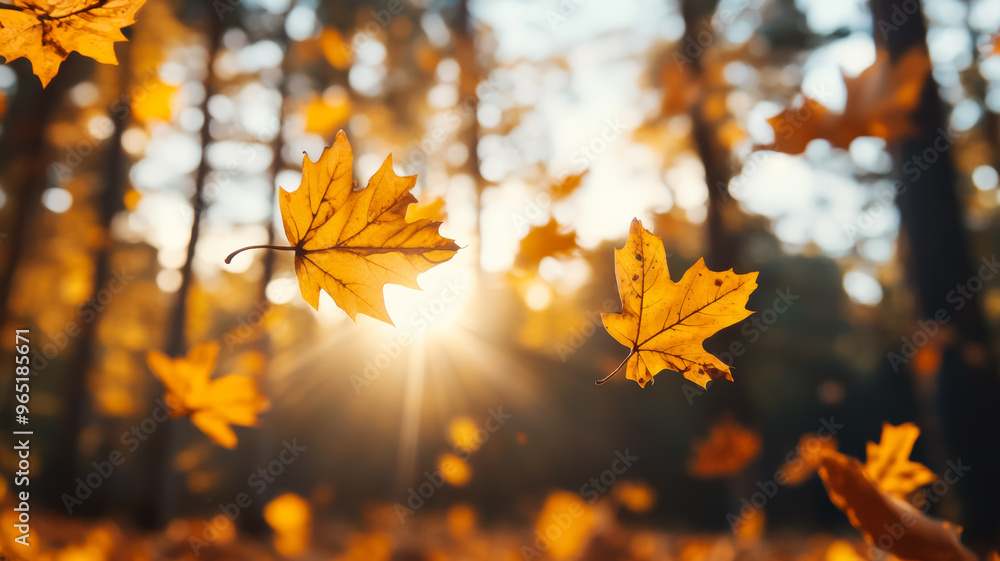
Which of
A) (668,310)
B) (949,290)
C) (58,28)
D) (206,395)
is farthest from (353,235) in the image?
(949,290)

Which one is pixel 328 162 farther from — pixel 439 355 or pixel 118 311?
pixel 118 311

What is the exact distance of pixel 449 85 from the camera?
5.79 m

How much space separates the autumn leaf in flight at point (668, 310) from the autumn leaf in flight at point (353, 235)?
1.14 ft

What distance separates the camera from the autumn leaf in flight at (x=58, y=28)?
38.4 inches

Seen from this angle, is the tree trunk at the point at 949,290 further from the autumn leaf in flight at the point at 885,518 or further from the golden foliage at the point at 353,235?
the golden foliage at the point at 353,235

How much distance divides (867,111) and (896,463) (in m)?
1.63

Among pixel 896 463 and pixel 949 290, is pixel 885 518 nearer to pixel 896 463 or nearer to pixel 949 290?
pixel 896 463

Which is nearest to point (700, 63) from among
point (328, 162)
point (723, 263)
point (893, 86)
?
point (723, 263)

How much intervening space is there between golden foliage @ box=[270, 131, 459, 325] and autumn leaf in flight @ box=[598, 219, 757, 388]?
1.13 ft

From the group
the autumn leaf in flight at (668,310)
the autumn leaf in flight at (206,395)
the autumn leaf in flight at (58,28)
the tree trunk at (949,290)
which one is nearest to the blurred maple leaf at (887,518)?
the autumn leaf in flight at (668,310)

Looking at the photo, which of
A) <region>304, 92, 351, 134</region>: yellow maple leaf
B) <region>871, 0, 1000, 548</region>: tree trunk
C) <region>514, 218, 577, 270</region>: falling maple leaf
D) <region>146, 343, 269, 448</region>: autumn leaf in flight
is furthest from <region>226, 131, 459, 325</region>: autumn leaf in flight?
<region>304, 92, 351, 134</region>: yellow maple leaf

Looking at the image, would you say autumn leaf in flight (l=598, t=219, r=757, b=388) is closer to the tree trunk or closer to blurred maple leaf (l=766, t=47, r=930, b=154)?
blurred maple leaf (l=766, t=47, r=930, b=154)

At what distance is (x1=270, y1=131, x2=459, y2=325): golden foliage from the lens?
88 cm

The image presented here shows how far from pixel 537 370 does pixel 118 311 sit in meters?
8.97
